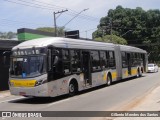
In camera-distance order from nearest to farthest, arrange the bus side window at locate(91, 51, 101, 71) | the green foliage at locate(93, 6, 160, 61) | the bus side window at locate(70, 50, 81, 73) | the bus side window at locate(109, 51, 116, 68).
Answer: the bus side window at locate(70, 50, 81, 73) < the bus side window at locate(91, 51, 101, 71) < the bus side window at locate(109, 51, 116, 68) < the green foliage at locate(93, 6, 160, 61)

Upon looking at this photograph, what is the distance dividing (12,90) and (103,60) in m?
8.31

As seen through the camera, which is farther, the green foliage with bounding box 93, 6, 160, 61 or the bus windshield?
the green foliage with bounding box 93, 6, 160, 61

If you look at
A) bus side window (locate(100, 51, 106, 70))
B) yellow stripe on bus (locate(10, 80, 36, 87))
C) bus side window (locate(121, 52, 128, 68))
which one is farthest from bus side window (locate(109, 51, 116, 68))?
yellow stripe on bus (locate(10, 80, 36, 87))

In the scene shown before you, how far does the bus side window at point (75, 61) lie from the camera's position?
18172 millimetres

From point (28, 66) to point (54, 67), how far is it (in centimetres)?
122

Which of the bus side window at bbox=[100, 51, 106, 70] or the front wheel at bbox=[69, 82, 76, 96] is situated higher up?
the bus side window at bbox=[100, 51, 106, 70]

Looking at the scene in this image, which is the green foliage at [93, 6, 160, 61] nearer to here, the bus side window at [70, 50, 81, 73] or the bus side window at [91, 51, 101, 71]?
the bus side window at [91, 51, 101, 71]

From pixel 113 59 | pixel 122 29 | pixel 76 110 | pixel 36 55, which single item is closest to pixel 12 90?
pixel 36 55

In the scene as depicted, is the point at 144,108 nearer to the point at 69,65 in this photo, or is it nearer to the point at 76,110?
the point at 76,110

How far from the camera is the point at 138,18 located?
83.8 metres

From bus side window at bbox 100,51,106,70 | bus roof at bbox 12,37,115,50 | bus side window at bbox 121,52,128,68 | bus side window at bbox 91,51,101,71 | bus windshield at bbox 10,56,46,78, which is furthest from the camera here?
bus side window at bbox 121,52,128,68

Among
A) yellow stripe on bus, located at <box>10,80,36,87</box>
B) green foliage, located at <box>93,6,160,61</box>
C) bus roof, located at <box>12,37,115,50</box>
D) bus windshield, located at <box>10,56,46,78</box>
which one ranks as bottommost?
yellow stripe on bus, located at <box>10,80,36,87</box>

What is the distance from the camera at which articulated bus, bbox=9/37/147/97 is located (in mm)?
15594

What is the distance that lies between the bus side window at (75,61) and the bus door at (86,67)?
31.3 inches
